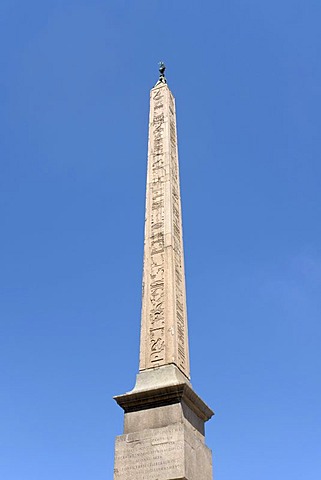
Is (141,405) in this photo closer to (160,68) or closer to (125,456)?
(125,456)

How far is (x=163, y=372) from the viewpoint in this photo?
931 centimetres

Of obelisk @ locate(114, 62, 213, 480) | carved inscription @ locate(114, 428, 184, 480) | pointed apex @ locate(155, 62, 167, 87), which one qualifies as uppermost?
pointed apex @ locate(155, 62, 167, 87)

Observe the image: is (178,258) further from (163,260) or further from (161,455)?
(161,455)

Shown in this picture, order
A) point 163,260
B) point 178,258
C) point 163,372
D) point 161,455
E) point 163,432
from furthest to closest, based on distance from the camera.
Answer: point 178,258
point 163,260
point 163,372
point 163,432
point 161,455

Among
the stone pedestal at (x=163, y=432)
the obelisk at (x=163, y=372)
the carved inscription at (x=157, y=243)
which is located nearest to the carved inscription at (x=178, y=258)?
the obelisk at (x=163, y=372)

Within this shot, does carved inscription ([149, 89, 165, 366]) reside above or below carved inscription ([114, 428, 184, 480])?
above

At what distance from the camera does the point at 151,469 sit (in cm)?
834

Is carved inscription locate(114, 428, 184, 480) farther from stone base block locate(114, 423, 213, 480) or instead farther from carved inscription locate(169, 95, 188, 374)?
carved inscription locate(169, 95, 188, 374)

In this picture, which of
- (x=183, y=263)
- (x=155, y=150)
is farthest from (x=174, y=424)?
(x=155, y=150)

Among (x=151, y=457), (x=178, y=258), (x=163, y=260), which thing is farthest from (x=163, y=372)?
(x=178, y=258)

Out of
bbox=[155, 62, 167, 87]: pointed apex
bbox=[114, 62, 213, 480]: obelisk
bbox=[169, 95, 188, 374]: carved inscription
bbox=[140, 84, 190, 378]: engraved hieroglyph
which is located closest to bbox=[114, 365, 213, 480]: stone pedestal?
bbox=[114, 62, 213, 480]: obelisk

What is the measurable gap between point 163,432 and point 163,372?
99 cm

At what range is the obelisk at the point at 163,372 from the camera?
842 cm

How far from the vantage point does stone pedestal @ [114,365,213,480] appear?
8.30 meters
